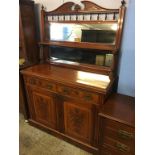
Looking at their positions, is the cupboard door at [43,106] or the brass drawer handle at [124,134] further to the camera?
the cupboard door at [43,106]

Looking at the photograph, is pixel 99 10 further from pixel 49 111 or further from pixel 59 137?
pixel 59 137

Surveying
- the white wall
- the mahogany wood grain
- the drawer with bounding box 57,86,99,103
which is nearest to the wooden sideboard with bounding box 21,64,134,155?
the drawer with bounding box 57,86,99,103

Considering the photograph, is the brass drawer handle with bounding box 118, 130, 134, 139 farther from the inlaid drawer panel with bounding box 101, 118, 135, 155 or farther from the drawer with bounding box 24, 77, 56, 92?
the drawer with bounding box 24, 77, 56, 92

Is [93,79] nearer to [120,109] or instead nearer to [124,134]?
[120,109]

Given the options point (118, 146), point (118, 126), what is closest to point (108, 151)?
point (118, 146)

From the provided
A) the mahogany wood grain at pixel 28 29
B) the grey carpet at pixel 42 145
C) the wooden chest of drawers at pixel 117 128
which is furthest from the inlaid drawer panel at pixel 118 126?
the mahogany wood grain at pixel 28 29

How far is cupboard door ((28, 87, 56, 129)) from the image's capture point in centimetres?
178

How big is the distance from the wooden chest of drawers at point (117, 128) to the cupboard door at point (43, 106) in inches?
26.3

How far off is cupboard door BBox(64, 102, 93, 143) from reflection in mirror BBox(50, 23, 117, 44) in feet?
2.59

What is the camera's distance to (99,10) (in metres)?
1.64

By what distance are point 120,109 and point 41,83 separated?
94 centimetres

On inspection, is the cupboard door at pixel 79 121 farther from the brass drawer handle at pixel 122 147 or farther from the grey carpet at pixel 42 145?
the brass drawer handle at pixel 122 147

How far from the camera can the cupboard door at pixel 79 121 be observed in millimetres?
1563
